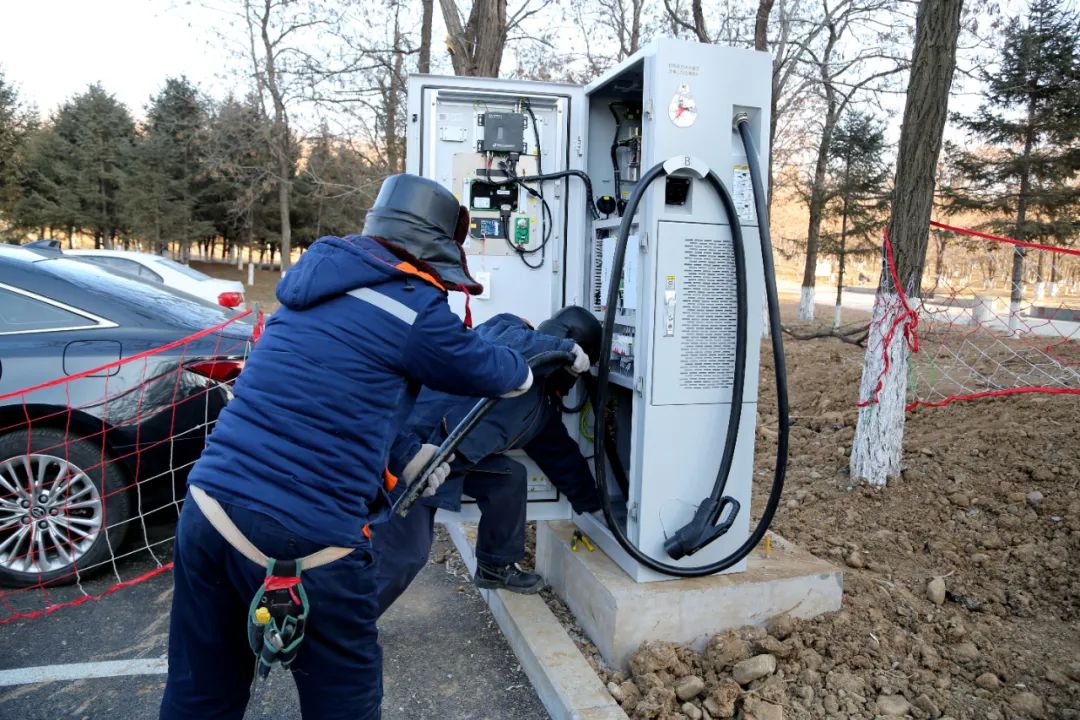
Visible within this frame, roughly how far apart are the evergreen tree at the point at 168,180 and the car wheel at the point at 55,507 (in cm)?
3178

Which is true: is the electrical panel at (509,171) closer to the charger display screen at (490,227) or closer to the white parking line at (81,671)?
the charger display screen at (490,227)

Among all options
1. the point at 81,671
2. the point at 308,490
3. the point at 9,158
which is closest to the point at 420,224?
the point at 308,490

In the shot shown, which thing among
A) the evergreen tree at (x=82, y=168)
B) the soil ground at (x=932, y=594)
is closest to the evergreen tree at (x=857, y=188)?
the soil ground at (x=932, y=594)

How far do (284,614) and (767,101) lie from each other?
9.24 ft

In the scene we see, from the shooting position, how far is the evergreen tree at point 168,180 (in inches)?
1314

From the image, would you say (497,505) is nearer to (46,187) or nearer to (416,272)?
(416,272)

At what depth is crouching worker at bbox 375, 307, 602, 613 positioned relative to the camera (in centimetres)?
302

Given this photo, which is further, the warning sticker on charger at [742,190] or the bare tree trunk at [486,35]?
the bare tree trunk at [486,35]

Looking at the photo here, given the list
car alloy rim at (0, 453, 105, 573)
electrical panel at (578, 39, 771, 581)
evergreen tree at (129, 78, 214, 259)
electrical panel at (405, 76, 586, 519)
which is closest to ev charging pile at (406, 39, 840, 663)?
electrical panel at (578, 39, 771, 581)

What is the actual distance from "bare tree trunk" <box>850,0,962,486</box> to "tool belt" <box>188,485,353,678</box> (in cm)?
419

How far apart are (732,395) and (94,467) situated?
336cm

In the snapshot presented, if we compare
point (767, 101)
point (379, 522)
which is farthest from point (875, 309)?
point (379, 522)

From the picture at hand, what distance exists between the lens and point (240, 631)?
218cm

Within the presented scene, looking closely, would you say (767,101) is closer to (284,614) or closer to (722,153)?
(722,153)
